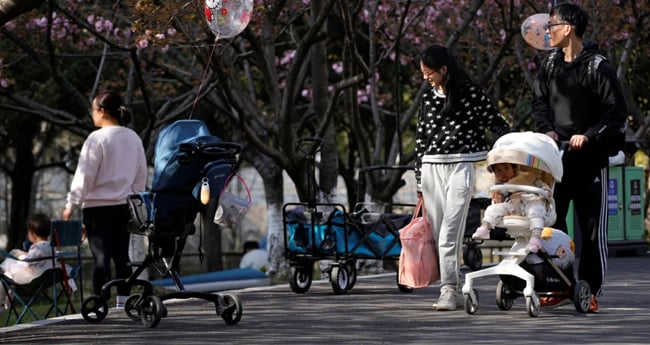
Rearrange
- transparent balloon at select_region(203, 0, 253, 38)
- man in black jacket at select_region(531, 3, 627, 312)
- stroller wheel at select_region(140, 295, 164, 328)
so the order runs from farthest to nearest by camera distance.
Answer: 1. transparent balloon at select_region(203, 0, 253, 38)
2. man in black jacket at select_region(531, 3, 627, 312)
3. stroller wheel at select_region(140, 295, 164, 328)

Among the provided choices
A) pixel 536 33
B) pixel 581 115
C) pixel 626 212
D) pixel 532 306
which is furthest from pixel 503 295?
pixel 626 212

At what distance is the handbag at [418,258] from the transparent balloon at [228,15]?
3.72 meters

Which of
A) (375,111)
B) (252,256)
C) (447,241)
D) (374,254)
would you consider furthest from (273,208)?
(447,241)

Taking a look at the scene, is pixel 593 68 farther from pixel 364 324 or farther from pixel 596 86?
pixel 364 324

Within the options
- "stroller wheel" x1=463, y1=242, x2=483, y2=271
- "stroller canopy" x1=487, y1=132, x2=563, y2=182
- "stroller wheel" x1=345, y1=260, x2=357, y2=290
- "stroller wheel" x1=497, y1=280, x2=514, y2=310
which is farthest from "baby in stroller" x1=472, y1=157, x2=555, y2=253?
"stroller wheel" x1=463, y1=242, x2=483, y2=271

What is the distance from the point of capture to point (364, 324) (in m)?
9.34

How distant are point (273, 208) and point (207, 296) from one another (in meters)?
13.2

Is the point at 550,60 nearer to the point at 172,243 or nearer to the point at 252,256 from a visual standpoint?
the point at 172,243

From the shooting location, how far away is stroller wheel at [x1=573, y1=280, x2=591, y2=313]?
9.62 m

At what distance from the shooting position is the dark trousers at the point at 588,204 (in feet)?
32.2

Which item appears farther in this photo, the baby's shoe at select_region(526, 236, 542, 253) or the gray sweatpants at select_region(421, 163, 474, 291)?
the gray sweatpants at select_region(421, 163, 474, 291)

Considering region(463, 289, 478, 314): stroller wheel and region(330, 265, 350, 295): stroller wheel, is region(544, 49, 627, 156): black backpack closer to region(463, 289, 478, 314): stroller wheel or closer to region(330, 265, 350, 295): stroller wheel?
region(463, 289, 478, 314): stroller wheel

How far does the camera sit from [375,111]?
780 inches

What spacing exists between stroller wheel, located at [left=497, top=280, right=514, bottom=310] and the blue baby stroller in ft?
5.91
